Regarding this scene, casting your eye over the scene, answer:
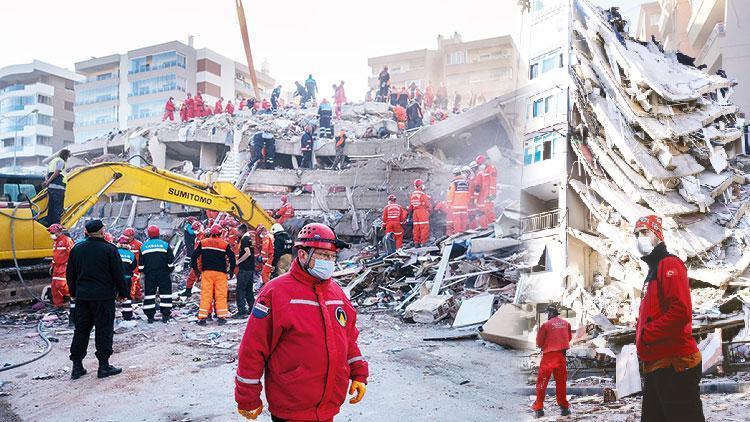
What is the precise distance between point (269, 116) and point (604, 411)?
1952 cm

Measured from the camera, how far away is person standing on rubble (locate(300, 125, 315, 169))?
1791 cm

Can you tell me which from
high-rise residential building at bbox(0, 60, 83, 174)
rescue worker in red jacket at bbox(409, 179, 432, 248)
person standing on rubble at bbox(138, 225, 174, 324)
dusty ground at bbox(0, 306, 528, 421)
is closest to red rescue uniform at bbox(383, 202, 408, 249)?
rescue worker in red jacket at bbox(409, 179, 432, 248)

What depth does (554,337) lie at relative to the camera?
5723 millimetres

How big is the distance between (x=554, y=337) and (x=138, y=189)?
7.54m

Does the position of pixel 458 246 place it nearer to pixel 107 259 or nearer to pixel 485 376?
pixel 485 376

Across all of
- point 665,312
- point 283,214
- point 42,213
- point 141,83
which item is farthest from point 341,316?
→ point 141,83

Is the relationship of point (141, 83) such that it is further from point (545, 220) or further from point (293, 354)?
point (293, 354)

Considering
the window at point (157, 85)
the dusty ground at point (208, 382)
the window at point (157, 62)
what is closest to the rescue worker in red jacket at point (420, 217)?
the dusty ground at point (208, 382)

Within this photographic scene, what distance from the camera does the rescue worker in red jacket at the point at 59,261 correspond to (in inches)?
336

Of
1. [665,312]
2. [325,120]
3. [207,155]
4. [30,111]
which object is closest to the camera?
[665,312]

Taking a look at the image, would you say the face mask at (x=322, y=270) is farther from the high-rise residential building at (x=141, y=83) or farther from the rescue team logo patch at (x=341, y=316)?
the high-rise residential building at (x=141, y=83)

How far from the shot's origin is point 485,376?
18.7ft

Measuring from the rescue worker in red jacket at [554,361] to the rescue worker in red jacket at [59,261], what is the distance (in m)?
7.15

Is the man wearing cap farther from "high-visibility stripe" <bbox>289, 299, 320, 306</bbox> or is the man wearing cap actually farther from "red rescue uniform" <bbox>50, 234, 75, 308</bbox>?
"high-visibility stripe" <bbox>289, 299, 320, 306</bbox>
